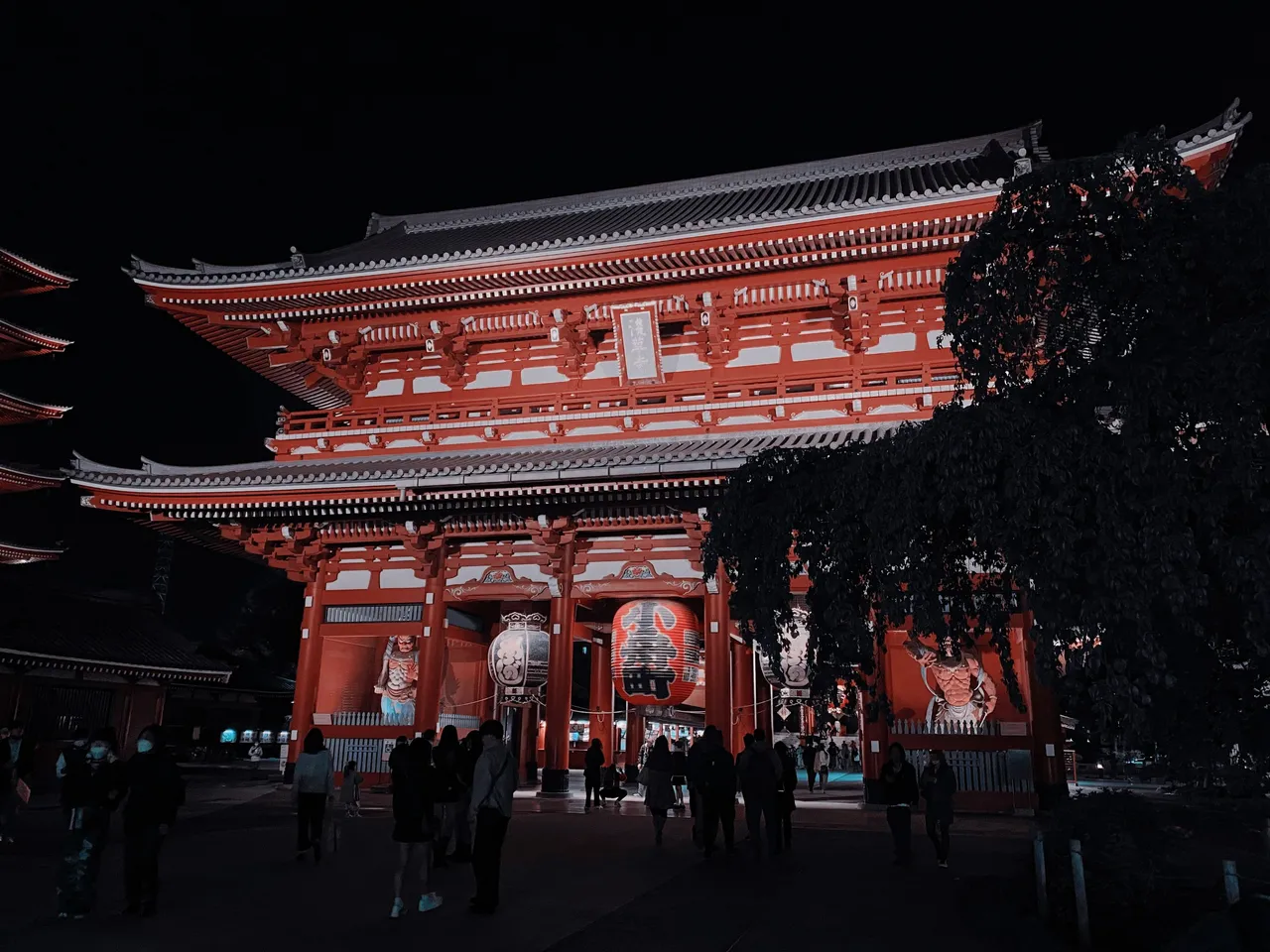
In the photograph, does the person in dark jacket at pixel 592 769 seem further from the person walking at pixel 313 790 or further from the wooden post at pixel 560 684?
the person walking at pixel 313 790

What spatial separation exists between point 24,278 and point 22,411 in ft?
13.7

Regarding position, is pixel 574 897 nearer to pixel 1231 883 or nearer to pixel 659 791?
pixel 659 791

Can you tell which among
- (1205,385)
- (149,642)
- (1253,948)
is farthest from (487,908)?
(149,642)

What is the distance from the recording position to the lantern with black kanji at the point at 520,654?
1730cm

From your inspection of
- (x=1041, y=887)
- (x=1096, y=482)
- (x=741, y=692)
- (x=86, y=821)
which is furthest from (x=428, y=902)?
(x=741, y=692)

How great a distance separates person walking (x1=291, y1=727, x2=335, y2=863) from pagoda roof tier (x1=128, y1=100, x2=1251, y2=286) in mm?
11088

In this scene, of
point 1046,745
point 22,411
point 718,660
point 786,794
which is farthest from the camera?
point 22,411

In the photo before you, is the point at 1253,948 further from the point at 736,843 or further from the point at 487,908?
the point at 736,843

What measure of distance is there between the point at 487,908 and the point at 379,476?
10702mm

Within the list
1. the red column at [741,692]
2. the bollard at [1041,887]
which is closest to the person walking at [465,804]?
the bollard at [1041,887]

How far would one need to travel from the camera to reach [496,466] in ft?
52.9

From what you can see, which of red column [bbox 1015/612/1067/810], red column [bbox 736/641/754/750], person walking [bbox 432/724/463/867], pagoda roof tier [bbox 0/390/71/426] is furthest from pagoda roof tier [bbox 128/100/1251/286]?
person walking [bbox 432/724/463/867]

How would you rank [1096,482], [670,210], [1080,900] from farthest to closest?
[670,210], [1080,900], [1096,482]

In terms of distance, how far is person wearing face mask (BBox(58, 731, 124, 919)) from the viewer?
22.8 feet
